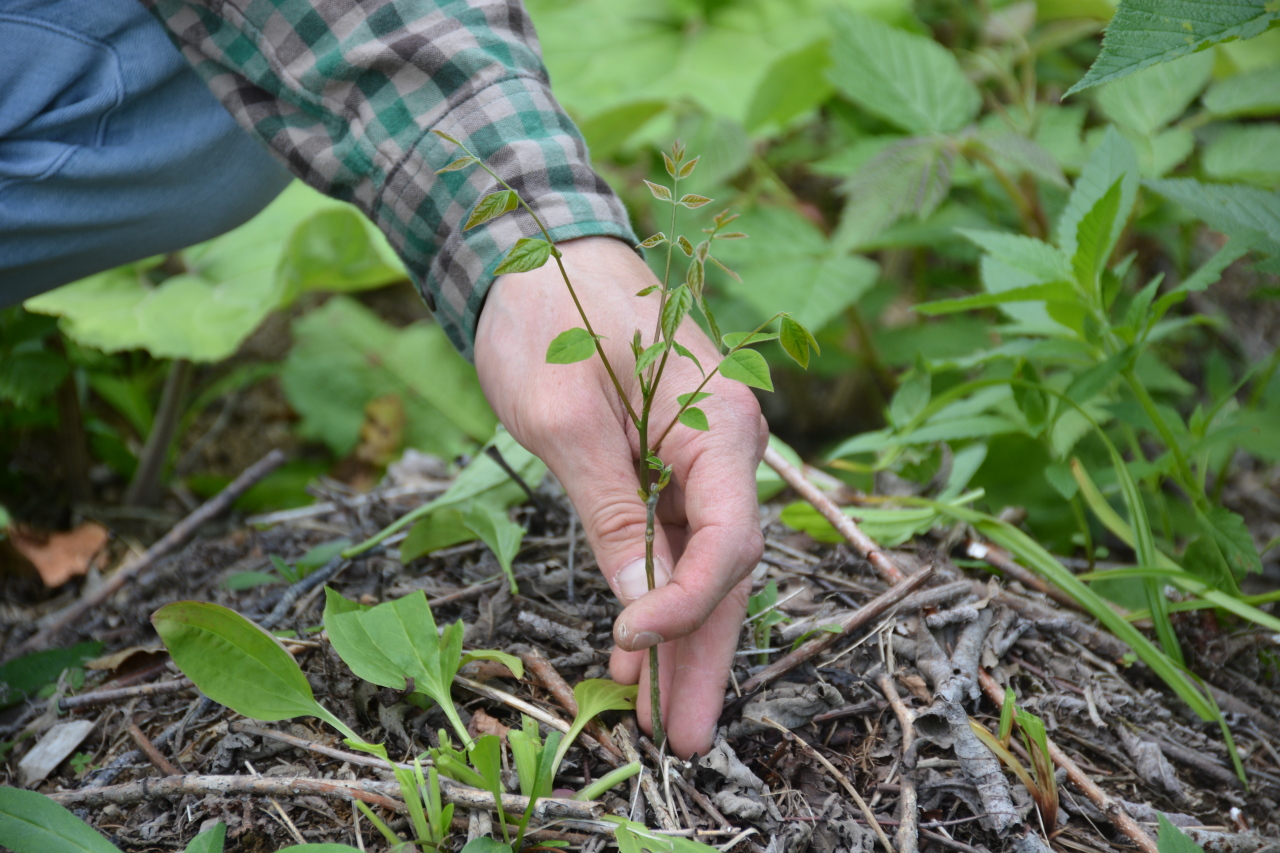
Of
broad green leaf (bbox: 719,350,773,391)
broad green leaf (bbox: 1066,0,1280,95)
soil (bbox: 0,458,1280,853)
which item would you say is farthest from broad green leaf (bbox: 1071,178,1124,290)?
broad green leaf (bbox: 719,350,773,391)

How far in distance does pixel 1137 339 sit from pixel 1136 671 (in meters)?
0.48

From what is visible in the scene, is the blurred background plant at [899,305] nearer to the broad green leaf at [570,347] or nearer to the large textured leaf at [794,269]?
the large textured leaf at [794,269]

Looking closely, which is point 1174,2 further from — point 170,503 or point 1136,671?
point 170,503

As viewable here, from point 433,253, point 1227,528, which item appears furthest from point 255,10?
point 1227,528

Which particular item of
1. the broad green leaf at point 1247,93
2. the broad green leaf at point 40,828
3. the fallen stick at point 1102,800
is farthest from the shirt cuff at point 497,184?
the broad green leaf at point 1247,93

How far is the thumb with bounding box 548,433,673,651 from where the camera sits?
90cm

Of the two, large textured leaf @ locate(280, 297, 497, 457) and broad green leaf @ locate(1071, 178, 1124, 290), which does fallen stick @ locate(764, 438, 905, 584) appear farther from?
large textured leaf @ locate(280, 297, 497, 457)

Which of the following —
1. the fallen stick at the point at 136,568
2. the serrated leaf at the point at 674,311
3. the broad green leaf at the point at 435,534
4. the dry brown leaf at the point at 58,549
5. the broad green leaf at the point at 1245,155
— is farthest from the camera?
the dry brown leaf at the point at 58,549

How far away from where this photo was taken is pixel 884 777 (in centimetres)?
96

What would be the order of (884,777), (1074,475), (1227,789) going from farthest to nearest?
(1074,475) → (1227,789) → (884,777)

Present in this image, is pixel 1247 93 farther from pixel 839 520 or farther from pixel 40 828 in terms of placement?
pixel 40 828

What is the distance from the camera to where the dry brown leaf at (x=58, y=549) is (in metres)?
1.83

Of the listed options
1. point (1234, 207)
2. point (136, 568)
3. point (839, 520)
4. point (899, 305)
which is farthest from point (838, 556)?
point (899, 305)

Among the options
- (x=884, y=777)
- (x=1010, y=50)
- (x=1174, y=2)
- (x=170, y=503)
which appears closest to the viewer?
(x=1174, y=2)
